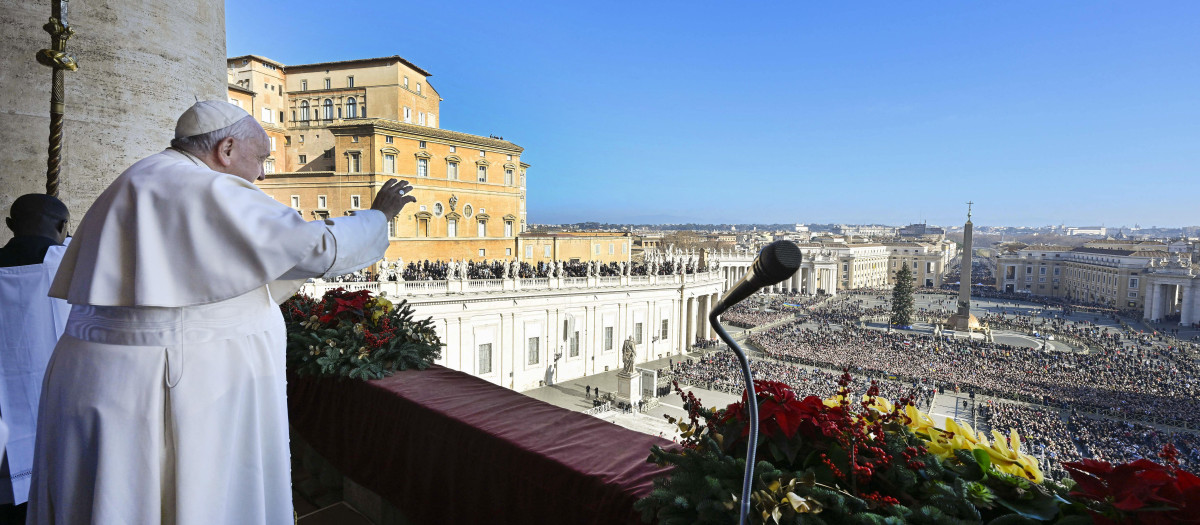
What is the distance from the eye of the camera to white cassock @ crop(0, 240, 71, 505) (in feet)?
9.11

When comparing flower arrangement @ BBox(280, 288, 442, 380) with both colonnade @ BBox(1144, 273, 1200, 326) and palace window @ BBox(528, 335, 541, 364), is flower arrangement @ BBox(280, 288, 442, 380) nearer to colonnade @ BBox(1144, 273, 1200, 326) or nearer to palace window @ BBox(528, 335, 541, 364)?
palace window @ BBox(528, 335, 541, 364)

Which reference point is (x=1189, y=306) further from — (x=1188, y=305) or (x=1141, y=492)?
(x=1141, y=492)

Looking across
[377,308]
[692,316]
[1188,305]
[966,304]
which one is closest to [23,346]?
[377,308]

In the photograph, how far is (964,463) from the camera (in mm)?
1738

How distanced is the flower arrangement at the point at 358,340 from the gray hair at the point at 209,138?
6.17ft

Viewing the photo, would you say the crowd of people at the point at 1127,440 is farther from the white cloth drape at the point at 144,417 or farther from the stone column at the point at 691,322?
the white cloth drape at the point at 144,417

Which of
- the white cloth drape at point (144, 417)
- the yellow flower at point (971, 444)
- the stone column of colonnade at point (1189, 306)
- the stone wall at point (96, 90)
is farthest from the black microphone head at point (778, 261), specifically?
the stone column of colonnade at point (1189, 306)

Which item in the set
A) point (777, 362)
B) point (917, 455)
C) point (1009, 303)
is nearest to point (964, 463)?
point (917, 455)

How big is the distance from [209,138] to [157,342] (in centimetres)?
69

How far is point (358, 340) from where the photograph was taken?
380 centimetres

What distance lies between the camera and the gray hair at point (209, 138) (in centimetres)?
194

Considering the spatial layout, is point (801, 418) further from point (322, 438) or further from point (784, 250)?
point (322, 438)

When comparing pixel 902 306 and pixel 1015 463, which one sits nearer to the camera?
pixel 1015 463

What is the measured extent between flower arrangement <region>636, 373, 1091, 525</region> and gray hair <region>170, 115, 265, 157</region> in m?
1.81
